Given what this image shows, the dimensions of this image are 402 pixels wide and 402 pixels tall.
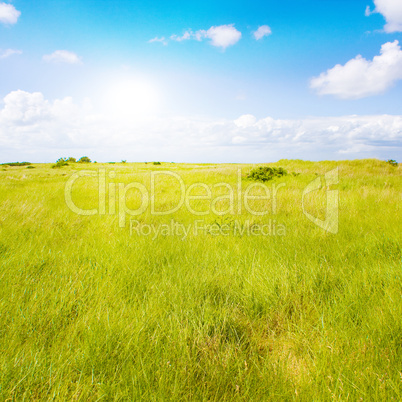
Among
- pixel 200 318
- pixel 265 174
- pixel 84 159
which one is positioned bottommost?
pixel 200 318

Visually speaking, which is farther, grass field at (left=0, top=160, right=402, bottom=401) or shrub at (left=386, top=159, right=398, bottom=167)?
shrub at (left=386, top=159, right=398, bottom=167)

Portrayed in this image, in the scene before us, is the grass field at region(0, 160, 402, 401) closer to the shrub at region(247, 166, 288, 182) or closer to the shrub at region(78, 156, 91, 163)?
the shrub at region(247, 166, 288, 182)

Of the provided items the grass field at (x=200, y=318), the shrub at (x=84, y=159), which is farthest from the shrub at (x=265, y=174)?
the shrub at (x=84, y=159)

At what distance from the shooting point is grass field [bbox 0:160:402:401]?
→ 134 cm

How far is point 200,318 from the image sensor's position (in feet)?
6.02

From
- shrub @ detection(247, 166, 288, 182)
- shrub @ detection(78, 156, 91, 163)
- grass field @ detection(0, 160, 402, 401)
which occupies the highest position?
shrub @ detection(78, 156, 91, 163)

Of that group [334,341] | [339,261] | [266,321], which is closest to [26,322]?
[266,321]

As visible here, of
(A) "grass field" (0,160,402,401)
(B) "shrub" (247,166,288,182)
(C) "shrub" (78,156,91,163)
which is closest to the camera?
(A) "grass field" (0,160,402,401)

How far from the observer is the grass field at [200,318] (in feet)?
4.39

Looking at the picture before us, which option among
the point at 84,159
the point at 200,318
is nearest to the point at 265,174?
the point at 200,318

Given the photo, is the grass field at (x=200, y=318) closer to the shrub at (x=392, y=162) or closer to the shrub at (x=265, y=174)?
the shrub at (x=265, y=174)

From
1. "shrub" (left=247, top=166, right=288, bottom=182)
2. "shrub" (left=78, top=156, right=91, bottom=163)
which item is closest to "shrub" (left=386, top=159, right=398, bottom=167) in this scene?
"shrub" (left=247, top=166, right=288, bottom=182)

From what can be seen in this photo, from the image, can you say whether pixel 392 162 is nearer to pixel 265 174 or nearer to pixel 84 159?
pixel 265 174

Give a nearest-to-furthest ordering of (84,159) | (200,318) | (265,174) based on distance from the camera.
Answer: (200,318) < (265,174) < (84,159)
